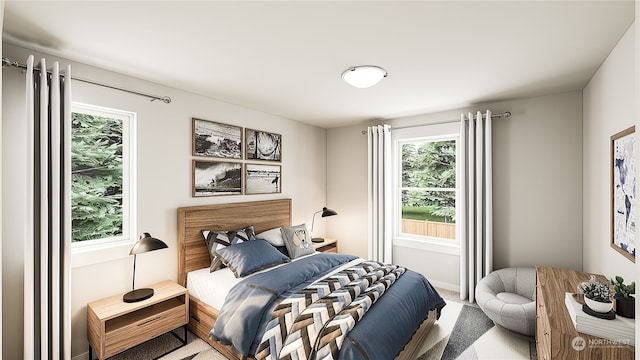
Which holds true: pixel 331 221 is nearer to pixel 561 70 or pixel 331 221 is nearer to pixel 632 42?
pixel 561 70

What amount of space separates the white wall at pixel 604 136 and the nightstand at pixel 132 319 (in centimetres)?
337

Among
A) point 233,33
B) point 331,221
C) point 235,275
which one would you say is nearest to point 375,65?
point 233,33

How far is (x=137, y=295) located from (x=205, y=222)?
36.8 inches

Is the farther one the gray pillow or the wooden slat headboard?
the gray pillow

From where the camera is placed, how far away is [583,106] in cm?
303

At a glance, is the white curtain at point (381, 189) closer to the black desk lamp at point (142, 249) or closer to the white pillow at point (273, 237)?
the white pillow at point (273, 237)

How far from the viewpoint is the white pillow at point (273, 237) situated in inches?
141

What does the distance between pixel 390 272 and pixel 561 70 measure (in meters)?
2.36

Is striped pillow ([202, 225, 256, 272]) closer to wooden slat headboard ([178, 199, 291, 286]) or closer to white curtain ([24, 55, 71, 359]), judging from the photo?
wooden slat headboard ([178, 199, 291, 286])

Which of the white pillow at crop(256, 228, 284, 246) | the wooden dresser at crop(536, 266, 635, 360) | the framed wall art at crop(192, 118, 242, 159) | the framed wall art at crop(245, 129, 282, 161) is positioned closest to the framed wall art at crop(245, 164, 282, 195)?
the framed wall art at crop(245, 129, 282, 161)

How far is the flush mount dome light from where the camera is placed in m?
2.42

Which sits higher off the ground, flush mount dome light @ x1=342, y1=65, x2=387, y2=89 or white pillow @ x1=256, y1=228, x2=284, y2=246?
flush mount dome light @ x1=342, y1=65, x2=387, y2=89

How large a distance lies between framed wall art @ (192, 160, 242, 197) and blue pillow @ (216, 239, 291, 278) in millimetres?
735

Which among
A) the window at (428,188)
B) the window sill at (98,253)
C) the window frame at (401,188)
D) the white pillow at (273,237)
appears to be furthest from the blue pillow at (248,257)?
the window at (428,188)
